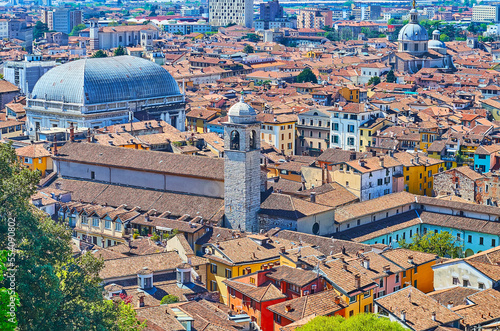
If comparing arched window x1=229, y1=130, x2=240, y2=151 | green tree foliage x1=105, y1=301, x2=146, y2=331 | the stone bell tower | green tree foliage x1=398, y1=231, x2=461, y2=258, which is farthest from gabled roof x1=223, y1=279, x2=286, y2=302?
arched window x1=229, y1=130, x2=240, y2=151

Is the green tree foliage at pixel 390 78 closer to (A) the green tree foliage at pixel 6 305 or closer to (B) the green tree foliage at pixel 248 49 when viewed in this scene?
(B) the green tree foliage at pixel 248 49

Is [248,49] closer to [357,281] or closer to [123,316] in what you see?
[357,281]

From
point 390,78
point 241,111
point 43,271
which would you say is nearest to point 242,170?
point 241,111

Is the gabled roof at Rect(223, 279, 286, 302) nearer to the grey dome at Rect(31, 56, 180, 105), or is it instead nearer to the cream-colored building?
the cream-colored building

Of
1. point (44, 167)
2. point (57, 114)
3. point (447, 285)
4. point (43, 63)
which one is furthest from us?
point (43, 63)

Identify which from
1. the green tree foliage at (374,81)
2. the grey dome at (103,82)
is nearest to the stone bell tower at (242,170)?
the grey dome at (103,82)

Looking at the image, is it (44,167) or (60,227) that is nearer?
(60,227)

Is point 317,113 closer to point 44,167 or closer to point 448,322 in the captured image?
point 44,167

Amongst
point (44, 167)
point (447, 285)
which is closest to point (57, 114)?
point (44, 167)
